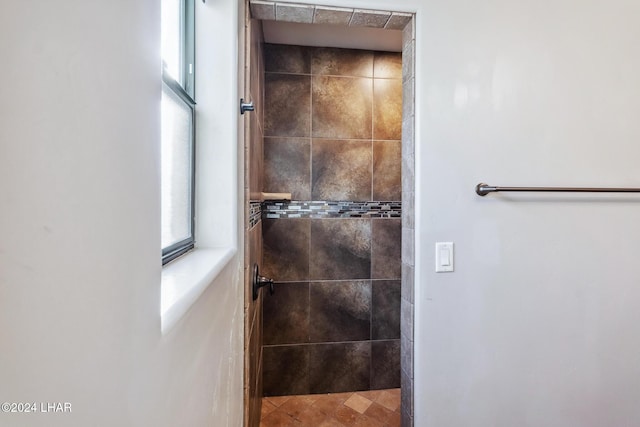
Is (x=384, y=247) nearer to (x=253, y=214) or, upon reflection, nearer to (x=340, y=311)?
(x=340, y=311)

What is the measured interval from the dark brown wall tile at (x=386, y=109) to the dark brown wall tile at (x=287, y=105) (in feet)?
1.63

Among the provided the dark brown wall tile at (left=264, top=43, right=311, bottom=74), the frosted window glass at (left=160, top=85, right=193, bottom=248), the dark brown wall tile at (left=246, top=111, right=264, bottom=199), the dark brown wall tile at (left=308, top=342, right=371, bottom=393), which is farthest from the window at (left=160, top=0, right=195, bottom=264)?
the dark brown wall tile at (left=308, top=342, right=371, bottom=393)

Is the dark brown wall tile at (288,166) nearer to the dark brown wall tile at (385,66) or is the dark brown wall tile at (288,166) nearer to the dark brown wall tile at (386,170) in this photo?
the dark brown wall tile at (386,170)

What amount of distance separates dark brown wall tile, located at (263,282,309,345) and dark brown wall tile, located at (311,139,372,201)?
0.69 m

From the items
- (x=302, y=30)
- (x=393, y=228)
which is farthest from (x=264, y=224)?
(x=302, y=30)

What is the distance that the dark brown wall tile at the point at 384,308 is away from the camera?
2105 millimetres

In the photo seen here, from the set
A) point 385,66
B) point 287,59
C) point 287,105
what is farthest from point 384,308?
point 287,59

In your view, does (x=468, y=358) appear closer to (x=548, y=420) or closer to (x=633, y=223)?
(x=548, y=420)

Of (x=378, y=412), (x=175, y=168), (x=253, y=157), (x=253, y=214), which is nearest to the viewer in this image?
(x=175, y=168)

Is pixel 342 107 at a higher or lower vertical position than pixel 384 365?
higher

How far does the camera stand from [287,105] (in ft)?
6.60

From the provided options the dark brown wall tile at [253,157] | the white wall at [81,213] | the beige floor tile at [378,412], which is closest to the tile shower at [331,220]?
the beige floor tile at [378,412]

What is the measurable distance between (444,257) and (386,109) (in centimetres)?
133

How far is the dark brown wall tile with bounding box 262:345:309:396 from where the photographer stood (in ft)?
6.55
